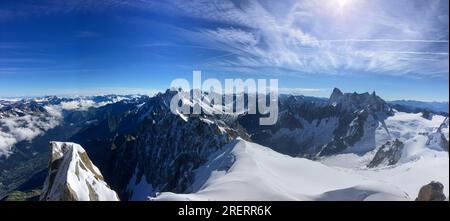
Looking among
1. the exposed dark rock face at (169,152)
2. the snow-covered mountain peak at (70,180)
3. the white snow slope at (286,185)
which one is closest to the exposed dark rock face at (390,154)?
the exposed dark rock face at (169,152)

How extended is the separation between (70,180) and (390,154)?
476ft

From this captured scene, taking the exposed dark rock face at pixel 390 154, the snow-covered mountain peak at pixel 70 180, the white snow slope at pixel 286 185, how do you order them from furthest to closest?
the exposed dark rock face at pixel 390 154
the white snow slope at pixel 286 185
the snow-covered mountain peak at pixel 70 180

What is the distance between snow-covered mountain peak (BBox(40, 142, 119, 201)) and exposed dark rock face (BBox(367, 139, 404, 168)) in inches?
5053

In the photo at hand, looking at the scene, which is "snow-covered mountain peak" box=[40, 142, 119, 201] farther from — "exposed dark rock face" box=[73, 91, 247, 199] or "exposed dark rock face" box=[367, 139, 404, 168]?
"exposed dark rock face" box=[367, 139, 404, 168]

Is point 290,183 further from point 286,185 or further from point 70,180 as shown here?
point 70,180

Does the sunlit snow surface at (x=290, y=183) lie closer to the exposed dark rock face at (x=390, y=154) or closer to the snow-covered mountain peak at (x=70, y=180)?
the snow-covered mountain peak at (x=70, y=180)

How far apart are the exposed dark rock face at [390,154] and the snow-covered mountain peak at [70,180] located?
128m

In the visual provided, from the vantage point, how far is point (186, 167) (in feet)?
384

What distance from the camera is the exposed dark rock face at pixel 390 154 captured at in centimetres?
14112

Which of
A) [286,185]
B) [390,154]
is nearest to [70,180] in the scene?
[286,185]

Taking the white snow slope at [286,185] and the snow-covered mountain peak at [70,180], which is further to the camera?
the white snow slope at [286,185]

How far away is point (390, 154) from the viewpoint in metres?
149
